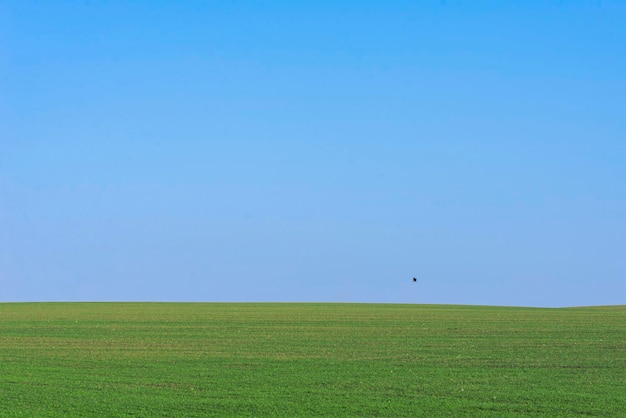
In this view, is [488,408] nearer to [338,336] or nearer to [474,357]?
[474,357]

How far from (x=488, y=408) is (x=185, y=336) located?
71.0 ft

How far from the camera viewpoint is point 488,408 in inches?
780

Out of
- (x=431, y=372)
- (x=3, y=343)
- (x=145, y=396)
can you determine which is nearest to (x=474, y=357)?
(x=431, y=372)

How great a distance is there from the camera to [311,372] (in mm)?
25797

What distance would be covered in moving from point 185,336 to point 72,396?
706 inches

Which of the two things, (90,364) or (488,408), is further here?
(90,364)

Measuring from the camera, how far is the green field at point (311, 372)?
19969 mm

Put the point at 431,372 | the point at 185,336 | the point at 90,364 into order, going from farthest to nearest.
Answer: the point at 185,336 < the point at 90,364 < the point at 431,372

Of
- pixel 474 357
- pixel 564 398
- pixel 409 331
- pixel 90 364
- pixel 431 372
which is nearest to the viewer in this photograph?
pixel 564 398

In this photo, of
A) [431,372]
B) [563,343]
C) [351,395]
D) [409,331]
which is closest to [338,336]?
[409,331]

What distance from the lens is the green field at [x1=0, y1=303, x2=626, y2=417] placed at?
786 inches

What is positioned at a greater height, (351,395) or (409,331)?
(409,331)

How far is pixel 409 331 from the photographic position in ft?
142

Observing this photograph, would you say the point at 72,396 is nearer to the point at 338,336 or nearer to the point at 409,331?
the point at 338,336
